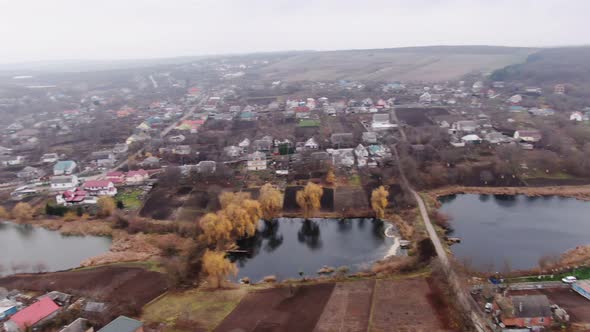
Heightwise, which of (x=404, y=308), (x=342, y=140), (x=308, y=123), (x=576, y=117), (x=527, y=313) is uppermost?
(x=576, y=117)

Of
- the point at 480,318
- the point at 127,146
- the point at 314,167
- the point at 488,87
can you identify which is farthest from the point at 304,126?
the point at 488,87

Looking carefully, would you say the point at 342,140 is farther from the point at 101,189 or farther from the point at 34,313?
the point at 34,313

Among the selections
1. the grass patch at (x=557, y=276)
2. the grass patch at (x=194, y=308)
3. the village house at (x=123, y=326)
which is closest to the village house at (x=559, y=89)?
the grass patch at (x=557, y=276)

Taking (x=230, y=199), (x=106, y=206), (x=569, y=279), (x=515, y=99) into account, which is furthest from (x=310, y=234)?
(x=515, y=99)

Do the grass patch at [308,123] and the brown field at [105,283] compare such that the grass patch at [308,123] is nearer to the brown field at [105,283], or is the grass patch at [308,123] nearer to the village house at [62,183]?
the village house at [62,183]

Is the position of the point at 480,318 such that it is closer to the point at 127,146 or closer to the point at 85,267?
the point at 85,267

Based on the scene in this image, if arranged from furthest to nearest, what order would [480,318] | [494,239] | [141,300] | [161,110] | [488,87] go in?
[488,87], [161,110], [494,239], [141,300], [480,318]
